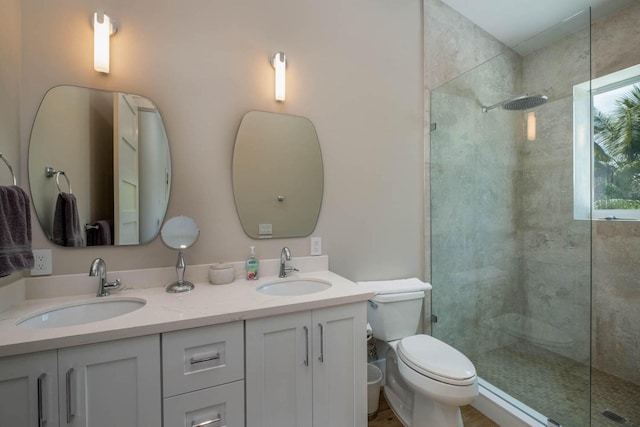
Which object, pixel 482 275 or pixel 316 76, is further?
pixel 482 275

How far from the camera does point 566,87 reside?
1.69 meters

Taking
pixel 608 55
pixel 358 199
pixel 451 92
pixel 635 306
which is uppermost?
pixel 608 55

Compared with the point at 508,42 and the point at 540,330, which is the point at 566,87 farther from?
the point at 540,330

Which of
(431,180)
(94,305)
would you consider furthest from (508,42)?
(94,305)

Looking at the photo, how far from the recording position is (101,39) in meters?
1.26

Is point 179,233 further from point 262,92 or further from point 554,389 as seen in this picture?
point 554,389

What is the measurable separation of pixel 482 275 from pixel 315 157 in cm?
158

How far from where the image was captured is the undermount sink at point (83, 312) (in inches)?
42.3

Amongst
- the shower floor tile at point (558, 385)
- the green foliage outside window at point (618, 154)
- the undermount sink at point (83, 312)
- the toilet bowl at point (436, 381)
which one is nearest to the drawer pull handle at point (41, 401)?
the undermount sink at point (83, 312)

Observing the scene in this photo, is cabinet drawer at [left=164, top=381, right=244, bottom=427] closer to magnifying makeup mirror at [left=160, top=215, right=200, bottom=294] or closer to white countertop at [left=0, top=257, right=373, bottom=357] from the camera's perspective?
white countertop at [left=0, top=257, right=373, bottom=357]

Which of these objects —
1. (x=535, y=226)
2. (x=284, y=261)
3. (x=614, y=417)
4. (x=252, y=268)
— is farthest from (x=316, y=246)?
(x=614, y=417)

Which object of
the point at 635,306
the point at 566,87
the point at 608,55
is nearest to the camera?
the point at 566,87

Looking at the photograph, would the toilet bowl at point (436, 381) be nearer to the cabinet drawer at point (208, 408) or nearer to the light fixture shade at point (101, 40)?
the cabinet drawer at point (208, 408)

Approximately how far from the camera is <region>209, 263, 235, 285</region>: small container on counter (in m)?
1.40
